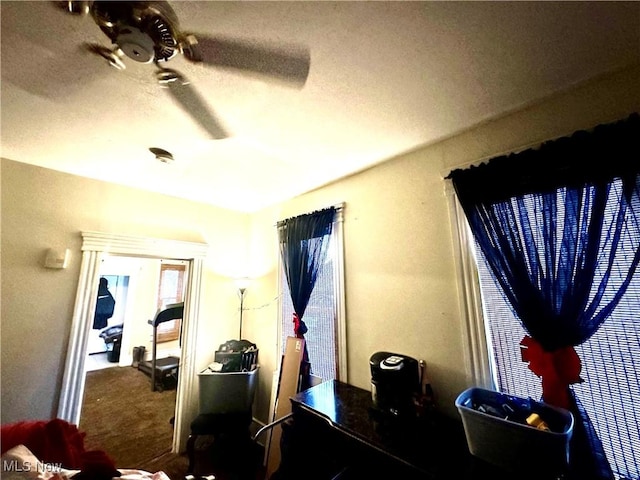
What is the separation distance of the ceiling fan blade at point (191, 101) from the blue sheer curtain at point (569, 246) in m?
1.63

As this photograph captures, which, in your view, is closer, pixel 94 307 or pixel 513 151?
pixel 513 151

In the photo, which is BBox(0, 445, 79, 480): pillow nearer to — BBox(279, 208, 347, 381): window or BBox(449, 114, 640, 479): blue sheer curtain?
BBox(279, 208, 347, 381): window

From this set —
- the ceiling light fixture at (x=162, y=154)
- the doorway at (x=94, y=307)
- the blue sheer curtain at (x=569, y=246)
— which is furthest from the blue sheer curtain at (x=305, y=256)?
the blue sheer curtain at (x=569, y=246)

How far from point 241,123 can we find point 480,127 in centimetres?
144

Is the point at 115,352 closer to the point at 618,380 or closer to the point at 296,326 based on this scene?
the point at 296,326

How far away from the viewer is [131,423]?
2.86 metres

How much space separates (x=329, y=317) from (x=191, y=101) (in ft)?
5.94

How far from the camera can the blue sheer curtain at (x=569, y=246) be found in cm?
→ 102

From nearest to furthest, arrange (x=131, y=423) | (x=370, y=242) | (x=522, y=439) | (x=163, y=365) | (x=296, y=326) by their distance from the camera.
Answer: (x=522, y=439) → (x=370, y=242) → (x=296, y=326) → (x=131, y=423) → (x=163, y=365)

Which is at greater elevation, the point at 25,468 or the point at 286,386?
the point at 25,468

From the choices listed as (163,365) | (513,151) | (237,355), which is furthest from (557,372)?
(163,365)

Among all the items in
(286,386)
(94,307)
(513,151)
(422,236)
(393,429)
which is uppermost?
(513,151)

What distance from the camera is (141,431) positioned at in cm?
271

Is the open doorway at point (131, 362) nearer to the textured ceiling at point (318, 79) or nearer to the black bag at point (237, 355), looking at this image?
the black bag at point (237, 355)
